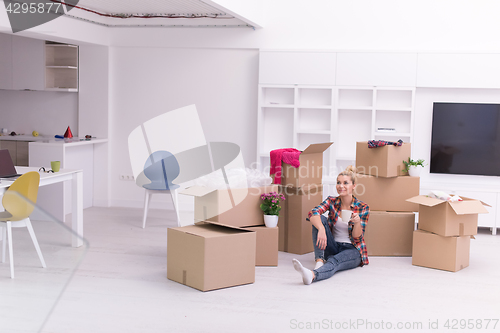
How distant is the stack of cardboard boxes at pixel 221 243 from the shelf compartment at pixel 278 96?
2090 millimetres

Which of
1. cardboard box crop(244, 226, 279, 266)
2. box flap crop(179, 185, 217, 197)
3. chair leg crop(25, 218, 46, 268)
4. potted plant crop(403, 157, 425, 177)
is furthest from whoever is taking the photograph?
potted plant crop(403, 157, 425, 177)

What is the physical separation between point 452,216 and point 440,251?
301 millimetres

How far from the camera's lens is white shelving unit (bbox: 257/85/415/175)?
5508 millimetres

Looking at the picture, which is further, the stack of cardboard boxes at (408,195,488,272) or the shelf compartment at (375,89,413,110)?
the shelf compartment at (375,89,413,110)

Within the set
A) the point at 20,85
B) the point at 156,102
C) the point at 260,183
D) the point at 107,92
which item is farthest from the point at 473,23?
the point at 20,85

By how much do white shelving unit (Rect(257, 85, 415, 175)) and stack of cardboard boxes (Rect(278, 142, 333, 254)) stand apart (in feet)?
4.21

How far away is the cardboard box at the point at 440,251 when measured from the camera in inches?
148

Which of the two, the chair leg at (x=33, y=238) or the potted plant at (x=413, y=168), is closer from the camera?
the chair leg at (x=33, y=238)

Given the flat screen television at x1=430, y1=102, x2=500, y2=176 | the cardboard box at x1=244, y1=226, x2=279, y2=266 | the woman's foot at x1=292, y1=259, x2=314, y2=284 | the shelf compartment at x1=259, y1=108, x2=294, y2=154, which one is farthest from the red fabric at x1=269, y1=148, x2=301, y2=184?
the flat screen television at x1=430, y1=102, x2=500, y2=176

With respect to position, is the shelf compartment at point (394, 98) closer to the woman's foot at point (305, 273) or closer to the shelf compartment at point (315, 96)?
the shelf compartment at point (315, 96)

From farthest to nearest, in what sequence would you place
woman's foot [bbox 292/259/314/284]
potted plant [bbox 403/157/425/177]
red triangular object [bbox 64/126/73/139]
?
red triangular object [bbox 64/126/73/139], potted plant [bbox 403/157/425/177], woman's foot [bbox 292/259/314/284]

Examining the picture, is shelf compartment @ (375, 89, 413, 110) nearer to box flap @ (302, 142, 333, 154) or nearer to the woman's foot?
box flap @ (302, 142, 333, 154)

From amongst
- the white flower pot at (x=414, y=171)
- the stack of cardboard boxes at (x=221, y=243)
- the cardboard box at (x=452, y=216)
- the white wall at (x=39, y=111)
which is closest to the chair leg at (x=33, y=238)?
the stack of cardboard boxes at (x=221, y=243)

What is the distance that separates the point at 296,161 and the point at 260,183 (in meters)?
0.38
